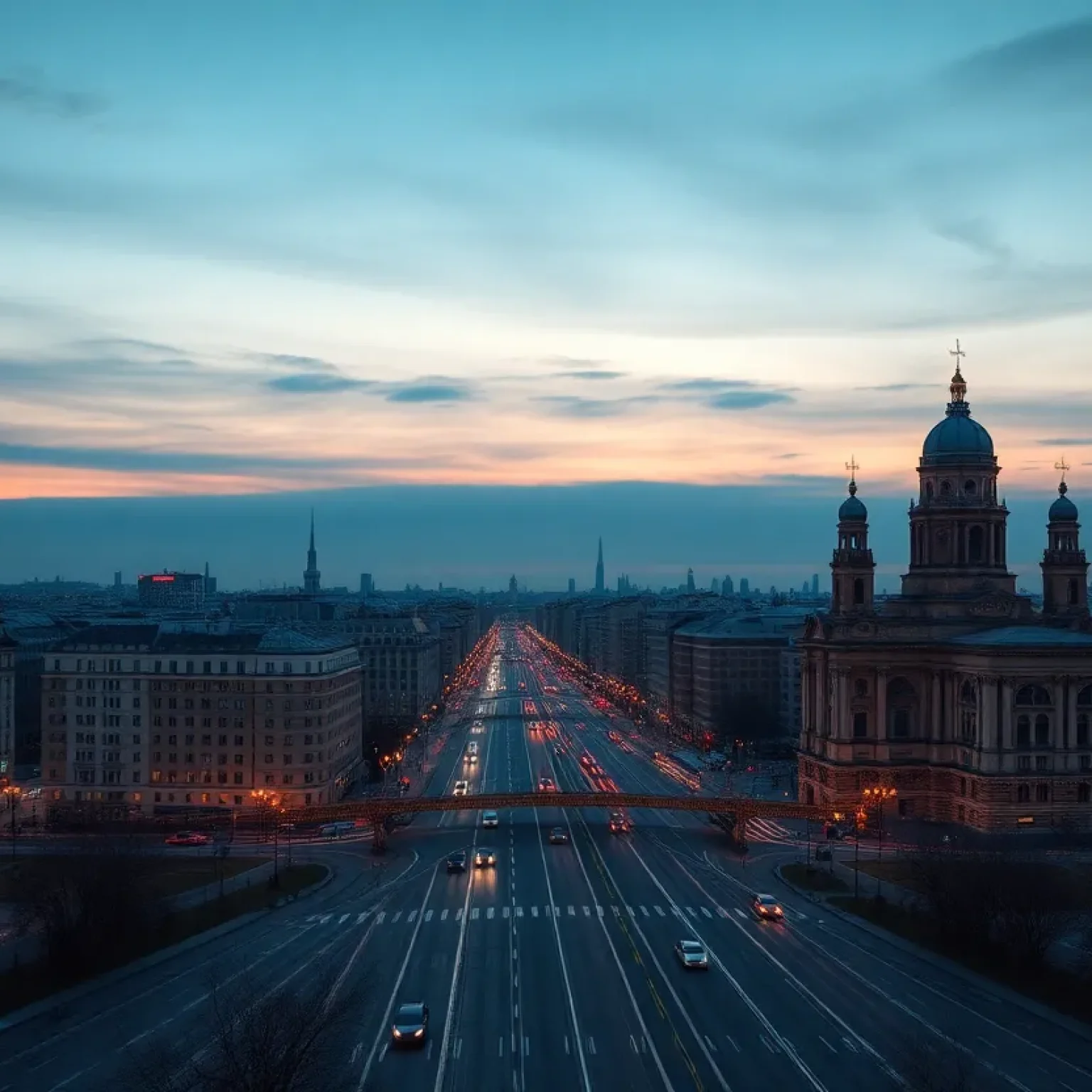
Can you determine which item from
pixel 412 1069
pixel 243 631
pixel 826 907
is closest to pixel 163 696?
pixel 243 631

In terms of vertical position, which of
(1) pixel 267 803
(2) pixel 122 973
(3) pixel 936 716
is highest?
(3) pixel 936 716

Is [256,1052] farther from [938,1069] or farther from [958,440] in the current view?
[958,440]

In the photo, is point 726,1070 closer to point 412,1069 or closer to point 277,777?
point 412,1069

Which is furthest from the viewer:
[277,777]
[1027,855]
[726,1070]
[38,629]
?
[38,629]

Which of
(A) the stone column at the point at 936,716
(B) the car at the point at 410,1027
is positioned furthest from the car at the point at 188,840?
(A) the stone column at the point at 936,716

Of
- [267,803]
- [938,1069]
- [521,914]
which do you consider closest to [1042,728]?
[521,914]

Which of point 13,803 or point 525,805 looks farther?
point 13,803

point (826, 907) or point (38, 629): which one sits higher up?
point (38, 629)

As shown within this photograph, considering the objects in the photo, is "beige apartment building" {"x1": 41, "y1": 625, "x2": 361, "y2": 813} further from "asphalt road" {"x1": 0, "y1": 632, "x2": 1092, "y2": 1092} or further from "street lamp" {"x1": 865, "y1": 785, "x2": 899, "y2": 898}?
"street lamp" {"x1": 865, "y1": 785, "x2": 899, "y2": 898}

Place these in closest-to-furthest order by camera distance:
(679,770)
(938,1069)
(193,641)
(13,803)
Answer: (938,1069) → (13,803) → (193,641) → (679,770)
